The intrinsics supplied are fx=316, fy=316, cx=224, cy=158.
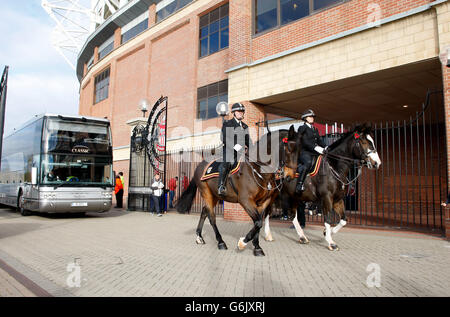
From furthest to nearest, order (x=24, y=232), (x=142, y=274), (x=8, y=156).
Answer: (x=8, y=156) < (x=24, y=232) < (x=142, y=274)

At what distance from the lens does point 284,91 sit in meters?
11.3

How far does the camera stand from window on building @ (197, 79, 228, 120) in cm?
1933

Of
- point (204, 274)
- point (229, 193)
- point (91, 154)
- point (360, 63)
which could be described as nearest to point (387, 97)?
point (360, 63)

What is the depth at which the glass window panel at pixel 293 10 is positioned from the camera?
36.9 ft

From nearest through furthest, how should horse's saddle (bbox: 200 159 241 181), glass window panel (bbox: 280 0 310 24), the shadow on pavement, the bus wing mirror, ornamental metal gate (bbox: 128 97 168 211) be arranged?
horse's saddle (bbox: 200 159 241 181) < the shadow on pavement < the bus wing mirror < glass window panel (bbox: 280 0 310 24) < ornamental metal gate (bbox: 128 97 168 211)

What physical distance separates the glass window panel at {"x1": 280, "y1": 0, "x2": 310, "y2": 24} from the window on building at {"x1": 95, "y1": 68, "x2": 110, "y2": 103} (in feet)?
80.0

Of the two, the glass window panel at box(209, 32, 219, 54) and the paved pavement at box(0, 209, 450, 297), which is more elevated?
the glass window panel at box(209, 32, 219, 54)

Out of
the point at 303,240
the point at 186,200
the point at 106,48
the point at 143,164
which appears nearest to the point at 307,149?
the point at 303,240

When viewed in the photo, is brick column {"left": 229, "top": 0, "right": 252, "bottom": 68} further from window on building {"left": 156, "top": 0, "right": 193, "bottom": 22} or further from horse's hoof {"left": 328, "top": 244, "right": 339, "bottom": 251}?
window on building {"left": 156, "top": 0, "right": 193, "bottom": 22}

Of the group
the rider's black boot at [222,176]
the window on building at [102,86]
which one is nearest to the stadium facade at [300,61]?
the rider's black boot at [222,176]

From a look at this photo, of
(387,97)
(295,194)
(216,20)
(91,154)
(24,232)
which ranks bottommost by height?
(24,232)

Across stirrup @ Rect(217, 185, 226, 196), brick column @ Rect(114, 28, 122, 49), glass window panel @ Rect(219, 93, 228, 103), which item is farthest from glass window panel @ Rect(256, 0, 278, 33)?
brick column @ Rect(114, 28, 122, 49)
